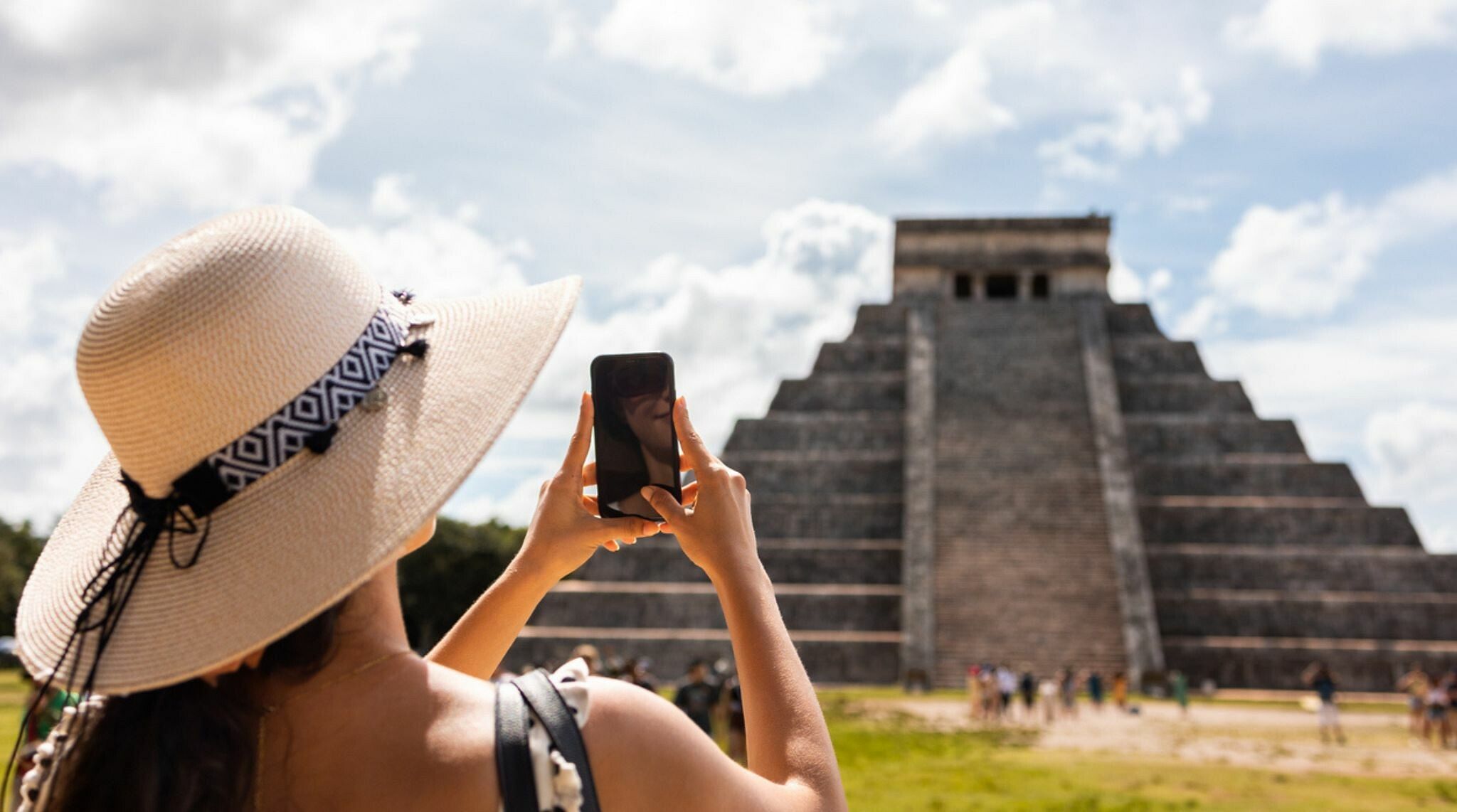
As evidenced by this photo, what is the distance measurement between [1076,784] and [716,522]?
11.4 meters

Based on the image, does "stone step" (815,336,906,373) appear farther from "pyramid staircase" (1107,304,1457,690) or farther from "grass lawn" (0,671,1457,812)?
"grass lawn" (0,671,1457,812)

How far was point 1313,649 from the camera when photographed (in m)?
26.2

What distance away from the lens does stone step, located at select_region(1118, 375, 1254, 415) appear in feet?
109

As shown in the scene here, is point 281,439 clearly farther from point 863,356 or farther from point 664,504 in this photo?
point 863,356

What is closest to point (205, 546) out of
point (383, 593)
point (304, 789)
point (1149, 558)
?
point (383, 593)

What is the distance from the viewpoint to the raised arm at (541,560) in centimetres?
211

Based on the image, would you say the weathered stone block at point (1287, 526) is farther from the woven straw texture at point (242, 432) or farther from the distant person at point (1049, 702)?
the woven straw texture at point (242, 432)

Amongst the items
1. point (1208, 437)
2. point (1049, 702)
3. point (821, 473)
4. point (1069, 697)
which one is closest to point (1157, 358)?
point (1208, 437)

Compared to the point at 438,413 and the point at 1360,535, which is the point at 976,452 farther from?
the point at 438,413

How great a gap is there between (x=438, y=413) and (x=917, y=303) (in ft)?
119

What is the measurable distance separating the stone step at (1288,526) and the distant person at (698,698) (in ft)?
72.4

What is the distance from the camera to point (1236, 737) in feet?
58.3

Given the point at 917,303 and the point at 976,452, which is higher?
the point at 917,303

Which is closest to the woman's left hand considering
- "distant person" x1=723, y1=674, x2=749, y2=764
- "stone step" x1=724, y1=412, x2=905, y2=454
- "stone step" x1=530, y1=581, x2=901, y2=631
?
"distant person" x1=723, y1=674, x2=749, y2=764
